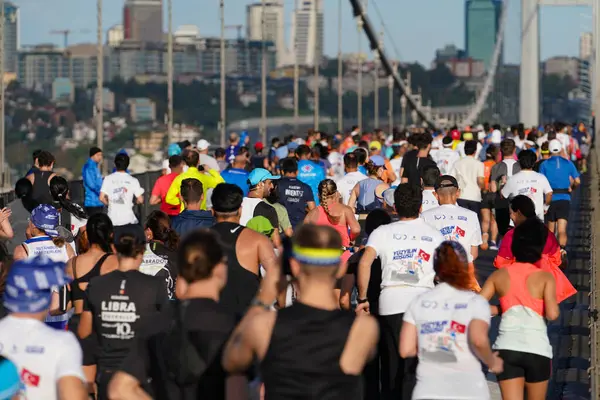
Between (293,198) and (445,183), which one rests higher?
(445,183)

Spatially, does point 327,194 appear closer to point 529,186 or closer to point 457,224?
point 457,224

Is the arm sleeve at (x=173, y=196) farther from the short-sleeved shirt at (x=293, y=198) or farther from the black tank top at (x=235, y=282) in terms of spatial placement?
the black tank top at (x=235, y=282)

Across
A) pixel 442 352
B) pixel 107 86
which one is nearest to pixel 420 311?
pixel 442 352

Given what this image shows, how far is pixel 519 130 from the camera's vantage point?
2584cm

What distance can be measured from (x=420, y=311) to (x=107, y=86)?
454 ft

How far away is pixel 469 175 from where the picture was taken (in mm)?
17484

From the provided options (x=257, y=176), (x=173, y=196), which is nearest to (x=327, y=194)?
(x=257, y=176)

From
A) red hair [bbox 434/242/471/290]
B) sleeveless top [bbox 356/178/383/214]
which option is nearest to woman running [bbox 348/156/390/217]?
sleeveless top [bbox 356/178/383/214]

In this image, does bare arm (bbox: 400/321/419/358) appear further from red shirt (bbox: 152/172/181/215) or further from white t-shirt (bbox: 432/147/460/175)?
white t-shirt (bbox: 432/147/460/175)

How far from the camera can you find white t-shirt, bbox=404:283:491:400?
237 inches

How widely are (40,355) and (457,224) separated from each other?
14.7 feet

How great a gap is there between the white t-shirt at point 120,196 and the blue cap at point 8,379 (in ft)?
34.5

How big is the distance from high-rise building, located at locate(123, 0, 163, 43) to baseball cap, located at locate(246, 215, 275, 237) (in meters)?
160

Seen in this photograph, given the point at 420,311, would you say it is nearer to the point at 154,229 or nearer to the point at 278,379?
the point at 278,379
